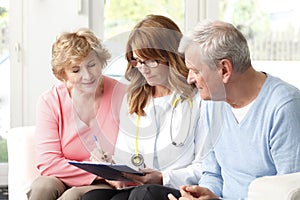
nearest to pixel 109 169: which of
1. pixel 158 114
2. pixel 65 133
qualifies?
pixel 158 114

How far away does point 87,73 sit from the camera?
8.12 ft

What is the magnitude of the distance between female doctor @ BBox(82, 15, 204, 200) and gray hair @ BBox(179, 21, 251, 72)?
0.13 metres

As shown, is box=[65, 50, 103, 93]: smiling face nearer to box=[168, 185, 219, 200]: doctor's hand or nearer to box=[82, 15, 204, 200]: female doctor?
box=[82, 15, 204, 200]: female doctor

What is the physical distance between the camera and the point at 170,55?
2225mm

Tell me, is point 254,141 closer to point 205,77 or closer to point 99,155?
point 205,77

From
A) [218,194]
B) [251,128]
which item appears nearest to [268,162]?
[251,128]

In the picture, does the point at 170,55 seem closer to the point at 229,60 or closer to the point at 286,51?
the point at 229,60

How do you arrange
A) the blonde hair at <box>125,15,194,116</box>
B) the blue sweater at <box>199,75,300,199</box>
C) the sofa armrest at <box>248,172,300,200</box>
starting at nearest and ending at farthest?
the sofa armrest at <box>248,172,300,200</box> → the blue sweater at <box>199,75,300,199</box> → the blonde hair at <box>125,15,194,116</box>

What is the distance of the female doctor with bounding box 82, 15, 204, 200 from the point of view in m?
2.23

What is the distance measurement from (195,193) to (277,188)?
471 millimetres

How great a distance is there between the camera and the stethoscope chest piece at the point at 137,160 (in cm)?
234

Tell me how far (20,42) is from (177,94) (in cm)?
195

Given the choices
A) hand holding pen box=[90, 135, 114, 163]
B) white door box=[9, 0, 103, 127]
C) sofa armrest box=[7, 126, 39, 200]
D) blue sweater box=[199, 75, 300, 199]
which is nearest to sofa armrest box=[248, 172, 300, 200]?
blue sweater box=[199, 75, 300, 199]

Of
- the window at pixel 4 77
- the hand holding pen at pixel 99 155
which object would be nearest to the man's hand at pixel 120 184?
the hand holding pen at pixel 99 155
